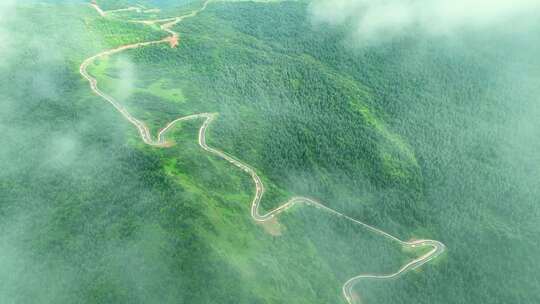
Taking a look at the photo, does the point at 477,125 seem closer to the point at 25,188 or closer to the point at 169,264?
the point at 169,264

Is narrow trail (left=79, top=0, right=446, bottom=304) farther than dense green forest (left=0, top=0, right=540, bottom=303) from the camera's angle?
Yes

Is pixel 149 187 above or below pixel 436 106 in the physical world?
below

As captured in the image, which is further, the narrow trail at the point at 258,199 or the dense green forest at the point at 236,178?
the narrow trail at the point at 258,199

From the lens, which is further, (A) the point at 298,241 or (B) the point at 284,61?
(B) the point at 284,61

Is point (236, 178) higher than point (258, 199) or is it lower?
higher

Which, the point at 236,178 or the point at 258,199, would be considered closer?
the point at 258,199

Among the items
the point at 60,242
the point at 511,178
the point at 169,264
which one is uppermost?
the point at 511,178

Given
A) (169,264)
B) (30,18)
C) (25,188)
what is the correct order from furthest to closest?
(30,18) → (25,188) → (169,264)

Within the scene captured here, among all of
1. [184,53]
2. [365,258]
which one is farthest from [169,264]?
[184,53]
